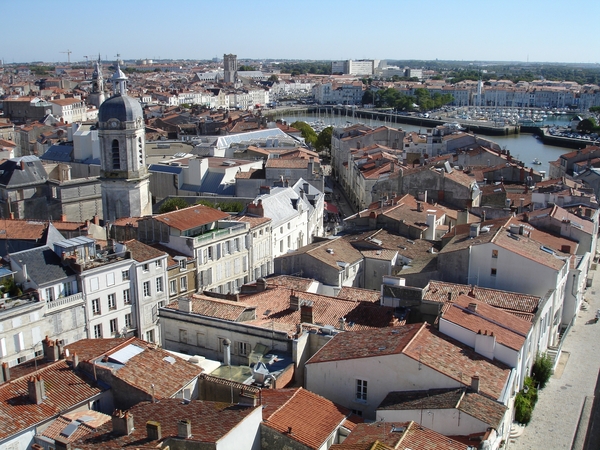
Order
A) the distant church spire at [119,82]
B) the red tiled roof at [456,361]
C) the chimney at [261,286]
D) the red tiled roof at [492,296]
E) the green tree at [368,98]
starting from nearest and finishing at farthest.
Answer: the red tiled roof at [456,361] < the red tiled roof at [492,296] < the chimney at [261,286] < the distant church spire at [119,82] < the green tree at [368,98]

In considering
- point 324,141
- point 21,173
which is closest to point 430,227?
point 21,173

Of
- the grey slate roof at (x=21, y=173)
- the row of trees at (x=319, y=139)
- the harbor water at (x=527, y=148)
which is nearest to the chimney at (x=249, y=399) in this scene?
the grey slate roof at (x=21, y=173)

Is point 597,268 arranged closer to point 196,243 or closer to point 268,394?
point 196,243

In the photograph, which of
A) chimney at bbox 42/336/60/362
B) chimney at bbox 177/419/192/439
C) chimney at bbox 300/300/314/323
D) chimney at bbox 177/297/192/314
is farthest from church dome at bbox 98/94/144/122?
chimney at bbox 177/419/192/439

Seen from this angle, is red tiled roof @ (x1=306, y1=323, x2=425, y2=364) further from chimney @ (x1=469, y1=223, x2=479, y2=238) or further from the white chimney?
the white chimney

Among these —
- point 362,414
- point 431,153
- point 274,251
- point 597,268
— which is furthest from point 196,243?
point 431,153

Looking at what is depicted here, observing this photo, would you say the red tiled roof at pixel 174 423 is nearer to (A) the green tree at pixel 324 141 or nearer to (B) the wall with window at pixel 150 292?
(B) the wall with window at pixel 150 292
